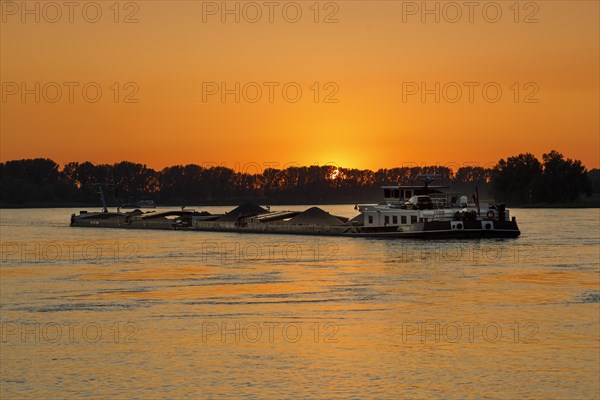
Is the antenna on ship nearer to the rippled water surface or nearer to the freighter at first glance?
the freighter

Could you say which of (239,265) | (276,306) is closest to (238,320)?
(276,306)

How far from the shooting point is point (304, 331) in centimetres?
4069

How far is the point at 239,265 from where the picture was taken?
3221 inches

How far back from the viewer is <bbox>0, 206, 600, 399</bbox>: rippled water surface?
3055cm

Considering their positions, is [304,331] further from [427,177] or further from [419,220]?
[427,177]

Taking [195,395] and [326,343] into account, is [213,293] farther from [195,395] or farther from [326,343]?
[195,395]

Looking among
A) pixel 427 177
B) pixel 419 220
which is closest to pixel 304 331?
pixel 419 220

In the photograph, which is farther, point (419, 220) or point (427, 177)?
point (427, 177)

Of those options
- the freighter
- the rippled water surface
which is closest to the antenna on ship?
the freighter

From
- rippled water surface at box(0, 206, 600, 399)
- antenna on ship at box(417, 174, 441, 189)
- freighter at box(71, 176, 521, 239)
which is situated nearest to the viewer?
rippled water surface at box(0, 206, 600, 399)

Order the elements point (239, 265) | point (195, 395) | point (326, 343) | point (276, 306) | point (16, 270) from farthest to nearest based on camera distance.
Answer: point (239, 265)
point (16, 270)
point (276, 306)
point (326, 343)
point (195, 395)

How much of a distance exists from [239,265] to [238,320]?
3760cm

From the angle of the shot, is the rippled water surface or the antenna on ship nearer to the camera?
the rippled water surface

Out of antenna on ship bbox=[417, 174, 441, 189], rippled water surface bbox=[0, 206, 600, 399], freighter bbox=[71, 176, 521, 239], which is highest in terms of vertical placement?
antenna on ship bbox=[417, 174, 441, 189]
